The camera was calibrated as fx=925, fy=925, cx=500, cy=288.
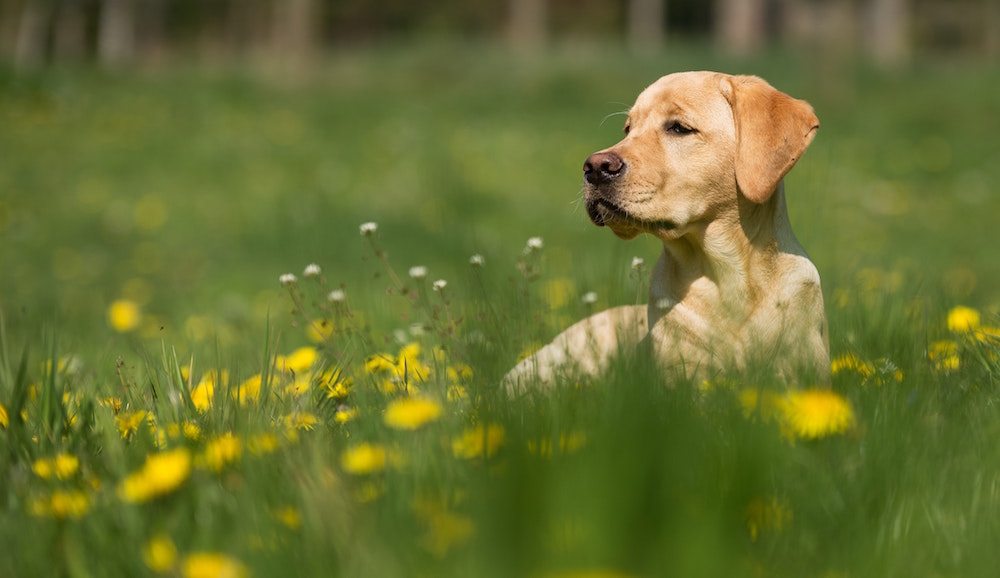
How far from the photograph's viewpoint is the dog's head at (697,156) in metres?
3.01

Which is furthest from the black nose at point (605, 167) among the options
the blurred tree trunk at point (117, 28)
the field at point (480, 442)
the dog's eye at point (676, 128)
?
the blurred tree trunk at point (117, 28)

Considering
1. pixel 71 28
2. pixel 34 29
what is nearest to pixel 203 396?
pixel 34 29

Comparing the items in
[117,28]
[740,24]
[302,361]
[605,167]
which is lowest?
[302,361]

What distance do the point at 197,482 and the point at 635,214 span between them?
5.73 feet

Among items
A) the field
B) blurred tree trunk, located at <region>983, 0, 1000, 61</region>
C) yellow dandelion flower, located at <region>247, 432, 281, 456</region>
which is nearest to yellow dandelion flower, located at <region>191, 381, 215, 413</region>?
the field

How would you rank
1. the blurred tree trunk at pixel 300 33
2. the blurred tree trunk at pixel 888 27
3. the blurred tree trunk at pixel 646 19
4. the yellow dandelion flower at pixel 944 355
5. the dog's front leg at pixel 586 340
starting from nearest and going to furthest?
the yellow dandelion flower at pixel 944 355, the dog's front leg at pixel 586 340, the blurred tree trunk at pixel 300 33, the blurred tree trunk at pixel 888 27, the blurred tree trunk at pixel 646 19

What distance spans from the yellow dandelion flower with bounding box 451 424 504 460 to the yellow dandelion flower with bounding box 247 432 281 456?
15.1 inches

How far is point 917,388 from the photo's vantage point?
2.24m

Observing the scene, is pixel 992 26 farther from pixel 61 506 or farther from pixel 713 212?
pixel 61 506

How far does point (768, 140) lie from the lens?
9.87 ft

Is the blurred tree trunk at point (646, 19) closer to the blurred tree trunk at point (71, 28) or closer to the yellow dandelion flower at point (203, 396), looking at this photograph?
the blurred tree trunk at point (71, 28)

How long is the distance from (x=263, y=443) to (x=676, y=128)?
6.38ft

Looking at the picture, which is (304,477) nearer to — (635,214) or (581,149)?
(635,214)

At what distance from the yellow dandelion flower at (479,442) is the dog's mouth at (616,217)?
1383mm
